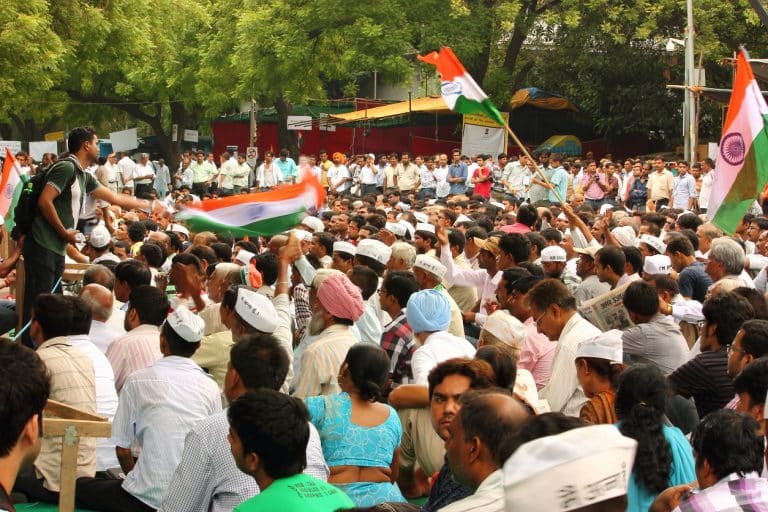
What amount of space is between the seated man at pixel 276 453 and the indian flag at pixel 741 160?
5967 mm

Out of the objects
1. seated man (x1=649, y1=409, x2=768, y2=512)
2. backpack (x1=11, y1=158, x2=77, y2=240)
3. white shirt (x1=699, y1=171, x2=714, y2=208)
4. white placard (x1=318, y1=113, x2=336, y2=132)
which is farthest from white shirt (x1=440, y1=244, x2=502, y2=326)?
white placard (x1=318, y1=113, x2=336, y2=132)

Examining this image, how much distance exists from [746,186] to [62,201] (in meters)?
5.31

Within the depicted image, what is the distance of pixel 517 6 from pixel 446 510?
3009 cm

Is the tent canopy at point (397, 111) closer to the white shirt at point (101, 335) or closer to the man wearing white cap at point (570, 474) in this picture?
the white shirt at point (101, 335)

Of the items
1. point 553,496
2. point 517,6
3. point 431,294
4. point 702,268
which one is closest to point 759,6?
point 702,268

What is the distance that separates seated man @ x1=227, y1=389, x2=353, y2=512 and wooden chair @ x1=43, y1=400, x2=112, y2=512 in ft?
4.50

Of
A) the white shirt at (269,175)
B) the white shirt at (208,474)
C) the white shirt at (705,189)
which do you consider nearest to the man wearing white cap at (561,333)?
the white shirt at (208,474)

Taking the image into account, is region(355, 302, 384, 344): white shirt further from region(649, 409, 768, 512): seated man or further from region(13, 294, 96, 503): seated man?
region(649, 409, 768, 512): seated man

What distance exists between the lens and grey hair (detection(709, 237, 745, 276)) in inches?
361

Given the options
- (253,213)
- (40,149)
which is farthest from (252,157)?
(253,213)

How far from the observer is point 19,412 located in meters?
3.31

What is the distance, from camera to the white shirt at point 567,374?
21.1 feet

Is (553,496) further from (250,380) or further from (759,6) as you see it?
(759,6)

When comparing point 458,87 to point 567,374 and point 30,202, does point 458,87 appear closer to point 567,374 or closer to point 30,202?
point 30,202
